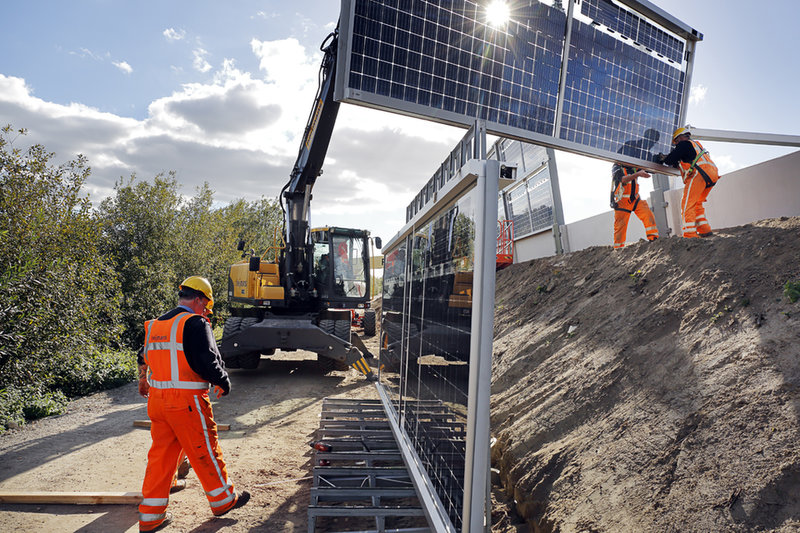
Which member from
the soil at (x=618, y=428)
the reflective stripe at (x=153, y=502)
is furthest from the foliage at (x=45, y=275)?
the reflective stripe at (x=153, y=502)

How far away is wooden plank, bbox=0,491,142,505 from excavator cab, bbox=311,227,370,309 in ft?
20.5

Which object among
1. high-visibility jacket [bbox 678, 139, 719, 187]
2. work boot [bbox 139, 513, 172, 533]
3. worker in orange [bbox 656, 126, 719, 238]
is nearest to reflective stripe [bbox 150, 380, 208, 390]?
work boot [bbox 139, 513, 172, 533]

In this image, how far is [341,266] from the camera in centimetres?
1031

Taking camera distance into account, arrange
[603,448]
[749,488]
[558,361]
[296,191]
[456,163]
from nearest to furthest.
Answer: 1. [749,488]
2. [456,163]
3. [603,448]
4. [558,361]
5. [296,191]

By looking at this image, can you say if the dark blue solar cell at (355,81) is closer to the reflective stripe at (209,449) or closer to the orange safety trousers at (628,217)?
the reflective stripe at (209,449)

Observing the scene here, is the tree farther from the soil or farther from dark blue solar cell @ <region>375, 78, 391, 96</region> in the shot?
dark blue solar cell @ <region>375, 78, 391, 96</region>

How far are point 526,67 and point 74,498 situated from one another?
5.36 m

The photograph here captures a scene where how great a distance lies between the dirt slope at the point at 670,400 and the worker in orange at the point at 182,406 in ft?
7.99

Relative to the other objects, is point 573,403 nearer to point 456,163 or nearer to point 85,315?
point 456,163

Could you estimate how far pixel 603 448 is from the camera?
3.14 m

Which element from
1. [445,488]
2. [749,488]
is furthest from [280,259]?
[749,488]

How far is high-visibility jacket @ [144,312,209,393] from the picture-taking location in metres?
3.64

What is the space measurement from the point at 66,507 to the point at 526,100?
5244mm

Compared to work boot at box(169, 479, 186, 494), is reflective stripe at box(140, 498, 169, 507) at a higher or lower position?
higher
